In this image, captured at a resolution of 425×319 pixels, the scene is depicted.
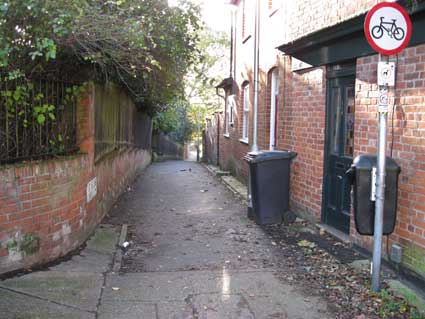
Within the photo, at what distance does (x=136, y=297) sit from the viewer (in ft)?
15.4

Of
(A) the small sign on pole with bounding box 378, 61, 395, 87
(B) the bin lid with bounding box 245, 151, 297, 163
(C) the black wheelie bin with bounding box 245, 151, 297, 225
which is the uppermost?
(A) the small sign on pole with bounding box 378, 61, 395, 87

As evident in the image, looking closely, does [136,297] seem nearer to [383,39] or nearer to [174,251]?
[174,251]

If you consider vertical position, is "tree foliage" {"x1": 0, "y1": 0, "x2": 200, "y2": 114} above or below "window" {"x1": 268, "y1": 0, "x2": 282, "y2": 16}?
below

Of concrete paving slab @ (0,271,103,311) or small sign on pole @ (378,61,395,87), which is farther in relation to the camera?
small sign on pole @ (378,61,395,87)

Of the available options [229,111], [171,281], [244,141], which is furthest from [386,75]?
[229,111]

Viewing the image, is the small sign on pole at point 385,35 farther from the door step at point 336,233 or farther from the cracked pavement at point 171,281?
the door step at point 336,233

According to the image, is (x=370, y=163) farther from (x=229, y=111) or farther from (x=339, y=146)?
(x=229, y=111)

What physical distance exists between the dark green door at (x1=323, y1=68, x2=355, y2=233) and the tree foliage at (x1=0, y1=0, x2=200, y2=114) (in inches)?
99.3

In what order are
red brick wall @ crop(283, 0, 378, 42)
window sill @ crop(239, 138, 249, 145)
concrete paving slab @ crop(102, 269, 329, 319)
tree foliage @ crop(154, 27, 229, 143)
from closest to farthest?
concrete paving slab @ crop(102, 269, 329, 319)
red brick wall @ crop(283, 0, 378, 42)
window sill @ crop(239, 138, 249, 145)
tree foliage @ crop(154, 27, 229, 143)

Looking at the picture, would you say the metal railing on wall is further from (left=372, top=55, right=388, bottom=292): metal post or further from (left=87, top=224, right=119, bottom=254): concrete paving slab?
(left=372, top=55, right=388, bottom=292): metal post

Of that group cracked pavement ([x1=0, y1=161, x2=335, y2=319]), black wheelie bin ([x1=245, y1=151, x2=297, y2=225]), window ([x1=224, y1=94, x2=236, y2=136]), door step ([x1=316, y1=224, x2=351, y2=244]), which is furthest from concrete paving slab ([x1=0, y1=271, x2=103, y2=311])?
window ([x1=224, y1=94, x2=236, y2=136])

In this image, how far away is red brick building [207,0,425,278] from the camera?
487 cm

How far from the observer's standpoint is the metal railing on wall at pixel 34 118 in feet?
16.2

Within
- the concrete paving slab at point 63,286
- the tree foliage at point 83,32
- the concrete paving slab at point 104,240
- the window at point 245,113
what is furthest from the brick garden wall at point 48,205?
the window at point 245,113
